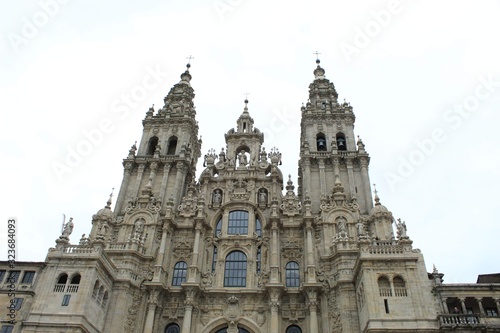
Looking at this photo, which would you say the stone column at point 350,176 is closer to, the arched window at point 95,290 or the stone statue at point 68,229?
the arched window at point 95,290

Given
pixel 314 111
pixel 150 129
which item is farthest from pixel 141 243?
pixel 314 111

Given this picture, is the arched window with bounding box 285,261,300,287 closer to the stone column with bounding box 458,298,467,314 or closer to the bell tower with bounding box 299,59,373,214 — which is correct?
Answer: the bell tower with bounding box 299,59,373,214

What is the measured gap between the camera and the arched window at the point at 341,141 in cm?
4279

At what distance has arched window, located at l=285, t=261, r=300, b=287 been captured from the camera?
33.8 meters

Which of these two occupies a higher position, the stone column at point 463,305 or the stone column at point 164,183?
the stone column at point 164,183

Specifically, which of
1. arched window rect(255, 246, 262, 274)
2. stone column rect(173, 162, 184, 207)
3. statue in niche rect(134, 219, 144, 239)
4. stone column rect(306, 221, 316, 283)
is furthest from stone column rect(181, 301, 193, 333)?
stone column rect(173, 162, 184, 207)

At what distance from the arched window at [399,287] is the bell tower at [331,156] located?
32.4 ft

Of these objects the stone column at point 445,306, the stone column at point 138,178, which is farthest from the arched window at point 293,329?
the stone column at point 138,178

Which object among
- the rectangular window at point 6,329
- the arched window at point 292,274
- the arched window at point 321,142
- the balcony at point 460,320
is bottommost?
the rectangular window at point 6,329

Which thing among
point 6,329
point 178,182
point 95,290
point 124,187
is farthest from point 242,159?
point 6,329

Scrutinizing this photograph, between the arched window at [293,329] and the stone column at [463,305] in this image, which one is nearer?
the stone column at [463,305]

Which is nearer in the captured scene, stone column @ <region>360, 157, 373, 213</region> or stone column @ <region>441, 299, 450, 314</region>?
stone column @ <region>441, 299, 450, 314</region>

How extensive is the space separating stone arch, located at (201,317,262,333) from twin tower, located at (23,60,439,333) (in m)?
0.08

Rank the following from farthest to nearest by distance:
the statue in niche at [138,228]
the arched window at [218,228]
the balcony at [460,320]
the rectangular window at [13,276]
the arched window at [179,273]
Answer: the arched window at [218,228]
the statue in niche at [138,228]
the arched window at [179,273]
the rectangular window at [13,276]
the balcony at [460,320]
